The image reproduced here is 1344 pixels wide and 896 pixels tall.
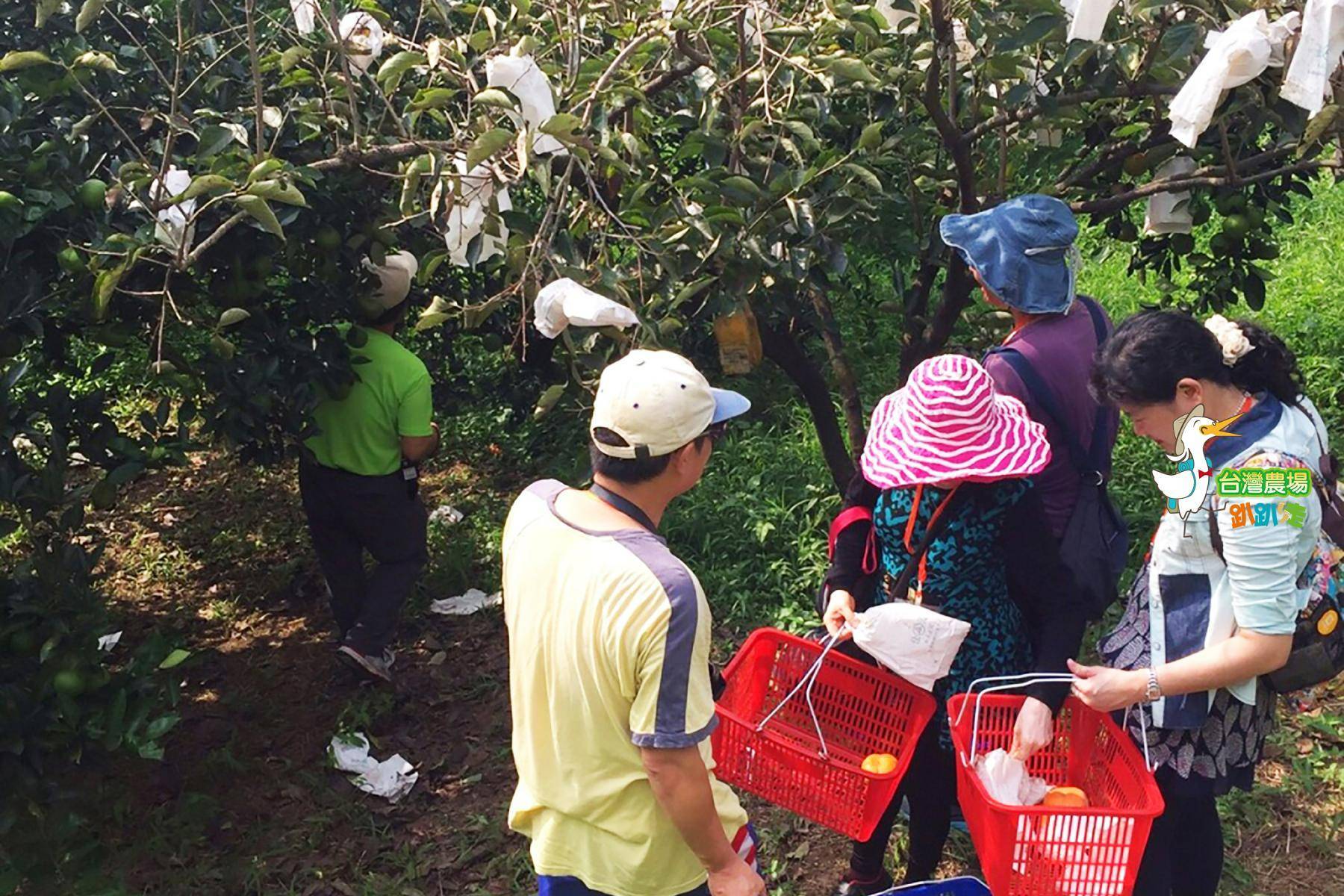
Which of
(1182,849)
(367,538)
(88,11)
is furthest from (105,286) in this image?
(1182,849)

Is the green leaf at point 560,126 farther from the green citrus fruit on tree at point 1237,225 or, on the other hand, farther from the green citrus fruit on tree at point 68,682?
the green citrus fruit on tree at point 1237,225

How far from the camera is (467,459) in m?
5.21

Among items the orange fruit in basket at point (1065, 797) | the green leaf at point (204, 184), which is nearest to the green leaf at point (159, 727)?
the green leaf at point (204, 184)

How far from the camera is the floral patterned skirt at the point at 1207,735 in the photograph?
2.05m

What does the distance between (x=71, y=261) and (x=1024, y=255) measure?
1807 millimetres

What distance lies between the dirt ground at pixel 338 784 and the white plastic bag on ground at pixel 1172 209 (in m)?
1.32

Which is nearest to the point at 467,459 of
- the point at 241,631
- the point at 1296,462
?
the point at 241,631

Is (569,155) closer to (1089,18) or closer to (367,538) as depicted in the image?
(1089,18)

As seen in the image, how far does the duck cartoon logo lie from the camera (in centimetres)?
189

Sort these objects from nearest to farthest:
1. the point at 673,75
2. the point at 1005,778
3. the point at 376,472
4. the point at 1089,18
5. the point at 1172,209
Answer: the point at 1005,778 → the point at 1089,18 → the point at 673,75 → the point at 1172,209 → the point at 376,472

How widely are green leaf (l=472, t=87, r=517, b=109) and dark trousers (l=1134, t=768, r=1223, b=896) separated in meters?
1.64

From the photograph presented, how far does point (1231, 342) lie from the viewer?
195cm

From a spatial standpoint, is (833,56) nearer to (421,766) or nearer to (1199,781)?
(1199,781)

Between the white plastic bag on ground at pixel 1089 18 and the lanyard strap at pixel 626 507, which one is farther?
the white plastic bag on ground at pixel 1089 18
